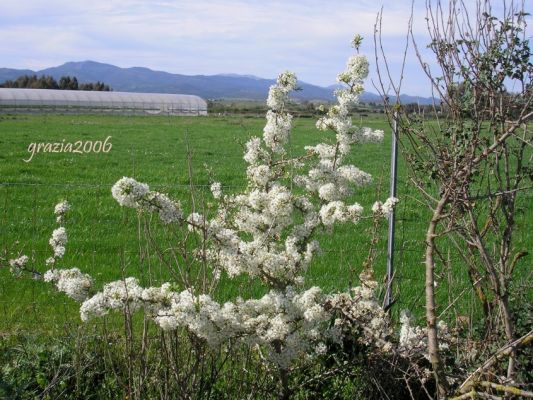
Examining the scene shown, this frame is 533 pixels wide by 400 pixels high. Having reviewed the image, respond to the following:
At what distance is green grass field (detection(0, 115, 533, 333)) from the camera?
241 inches

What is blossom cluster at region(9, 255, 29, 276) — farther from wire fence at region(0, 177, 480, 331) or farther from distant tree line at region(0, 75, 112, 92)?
distant tree line at region(0, 75, 112, 92)

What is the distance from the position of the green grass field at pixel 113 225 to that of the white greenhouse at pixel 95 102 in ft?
103

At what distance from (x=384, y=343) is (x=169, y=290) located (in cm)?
123

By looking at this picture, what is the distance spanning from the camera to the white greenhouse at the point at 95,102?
53.9m

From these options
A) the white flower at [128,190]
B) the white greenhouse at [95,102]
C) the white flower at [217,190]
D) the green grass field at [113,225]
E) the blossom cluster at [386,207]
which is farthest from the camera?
the white greenhouse at [95,102]

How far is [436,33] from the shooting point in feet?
12.2

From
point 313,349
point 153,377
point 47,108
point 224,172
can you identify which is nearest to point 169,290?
point 153,377

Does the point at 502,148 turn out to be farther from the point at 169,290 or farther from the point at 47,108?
the point at 47,108

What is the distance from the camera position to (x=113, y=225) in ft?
31.7

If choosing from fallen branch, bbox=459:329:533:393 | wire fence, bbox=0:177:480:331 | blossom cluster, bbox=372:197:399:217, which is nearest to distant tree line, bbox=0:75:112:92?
wire fence, bbox=0:177:480:331

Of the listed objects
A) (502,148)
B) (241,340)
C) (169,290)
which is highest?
(502,148)

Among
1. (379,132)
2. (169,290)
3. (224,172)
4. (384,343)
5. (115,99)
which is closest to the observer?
(169,290)

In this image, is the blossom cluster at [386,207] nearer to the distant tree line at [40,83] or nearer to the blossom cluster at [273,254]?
the blossom cluster at [273,254]

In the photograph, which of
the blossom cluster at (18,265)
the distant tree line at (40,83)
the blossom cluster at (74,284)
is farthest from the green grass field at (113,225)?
the distant tree line at (40,83)
